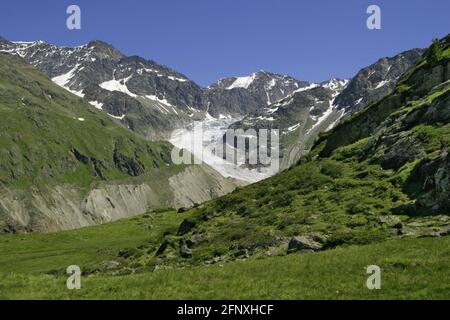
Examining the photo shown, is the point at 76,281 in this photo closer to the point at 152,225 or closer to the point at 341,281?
the point at 341,281

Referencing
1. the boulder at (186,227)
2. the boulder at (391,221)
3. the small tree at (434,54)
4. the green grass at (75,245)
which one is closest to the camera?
the boulder at (391,221)

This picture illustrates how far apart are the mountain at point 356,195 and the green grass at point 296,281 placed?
6959 millimetres

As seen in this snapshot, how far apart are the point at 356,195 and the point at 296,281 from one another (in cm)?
2920

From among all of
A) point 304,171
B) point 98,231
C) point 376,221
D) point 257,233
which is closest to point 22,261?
point 98,231

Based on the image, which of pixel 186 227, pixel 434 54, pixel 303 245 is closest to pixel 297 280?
pixel 303 245

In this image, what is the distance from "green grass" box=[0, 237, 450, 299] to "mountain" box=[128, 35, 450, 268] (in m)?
6.96

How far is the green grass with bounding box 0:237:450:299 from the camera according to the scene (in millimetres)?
25672

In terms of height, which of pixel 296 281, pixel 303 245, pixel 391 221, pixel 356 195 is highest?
pixel 356 195

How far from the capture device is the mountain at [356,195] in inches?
1752

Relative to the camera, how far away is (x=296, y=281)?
28.5 meters
